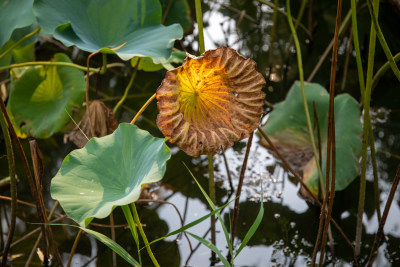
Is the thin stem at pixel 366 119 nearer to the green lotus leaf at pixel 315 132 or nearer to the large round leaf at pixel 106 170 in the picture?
the green lotus leaf at pixel 315 132

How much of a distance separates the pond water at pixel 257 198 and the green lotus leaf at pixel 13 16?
1.13 feet

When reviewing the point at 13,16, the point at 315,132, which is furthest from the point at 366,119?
the point at 13,16

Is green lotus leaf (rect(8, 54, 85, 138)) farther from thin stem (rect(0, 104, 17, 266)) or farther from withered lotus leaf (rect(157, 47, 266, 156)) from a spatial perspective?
withered lotus leaf (rect(157, 47, 266, 156))

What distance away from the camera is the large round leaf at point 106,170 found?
0.93 metres

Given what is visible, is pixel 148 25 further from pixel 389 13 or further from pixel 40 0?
pixel 389 13

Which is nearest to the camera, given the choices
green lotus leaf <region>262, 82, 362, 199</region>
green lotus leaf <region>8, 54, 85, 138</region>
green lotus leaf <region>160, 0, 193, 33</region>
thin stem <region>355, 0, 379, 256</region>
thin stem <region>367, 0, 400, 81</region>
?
thin stem <region>367, 0, 400, 81</region>

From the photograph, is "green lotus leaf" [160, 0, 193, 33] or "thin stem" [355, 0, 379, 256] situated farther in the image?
"green lotus leaf" [160, 0, 193, 33]

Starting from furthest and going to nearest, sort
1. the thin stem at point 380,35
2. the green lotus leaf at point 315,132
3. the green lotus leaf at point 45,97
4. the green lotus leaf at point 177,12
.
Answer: the green lotus leaf at point 177,12, the green lotus leaf at point 45,97, the green lotus leaf at point 315,132, the thin stem at point 380,35

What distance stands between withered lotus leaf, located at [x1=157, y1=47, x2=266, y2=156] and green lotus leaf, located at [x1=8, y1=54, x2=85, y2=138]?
74cm

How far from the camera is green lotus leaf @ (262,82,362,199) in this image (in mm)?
1442

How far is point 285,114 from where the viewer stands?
167 cm

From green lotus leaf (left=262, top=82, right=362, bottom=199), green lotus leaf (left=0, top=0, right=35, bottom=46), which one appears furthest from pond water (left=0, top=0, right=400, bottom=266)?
green lotus leaf (left=0, top=0, right=35, bottom=46)

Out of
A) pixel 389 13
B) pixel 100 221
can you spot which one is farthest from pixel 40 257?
pixel 389 13

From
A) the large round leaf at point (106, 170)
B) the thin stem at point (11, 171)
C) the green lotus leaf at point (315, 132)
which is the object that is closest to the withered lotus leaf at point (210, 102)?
the large round leaf at point (106, 170)
